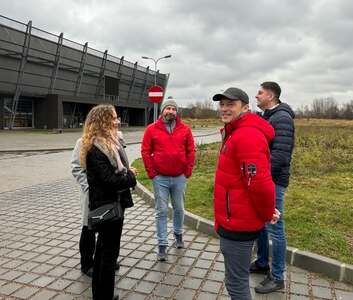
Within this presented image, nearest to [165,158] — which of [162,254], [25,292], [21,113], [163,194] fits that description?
[163,194]

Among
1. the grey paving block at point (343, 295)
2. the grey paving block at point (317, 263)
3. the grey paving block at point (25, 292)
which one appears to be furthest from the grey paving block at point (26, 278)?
the grey paving block at point (343, 295)

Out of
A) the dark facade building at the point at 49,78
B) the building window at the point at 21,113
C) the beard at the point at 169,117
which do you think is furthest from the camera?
the building window at the point at 21,113

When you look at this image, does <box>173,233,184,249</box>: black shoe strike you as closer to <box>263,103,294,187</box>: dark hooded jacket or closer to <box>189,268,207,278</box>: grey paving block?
<box>189,268,207,278</box>: grey paving block

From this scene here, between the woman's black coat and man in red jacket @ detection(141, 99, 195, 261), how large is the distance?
1259mm

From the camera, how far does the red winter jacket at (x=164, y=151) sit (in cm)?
461

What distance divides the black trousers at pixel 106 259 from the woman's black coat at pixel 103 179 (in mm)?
240

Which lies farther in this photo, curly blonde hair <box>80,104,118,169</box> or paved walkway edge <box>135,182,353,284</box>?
paved walkway edge <box>135,182,353,284</box>

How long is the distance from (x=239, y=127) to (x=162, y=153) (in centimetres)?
207

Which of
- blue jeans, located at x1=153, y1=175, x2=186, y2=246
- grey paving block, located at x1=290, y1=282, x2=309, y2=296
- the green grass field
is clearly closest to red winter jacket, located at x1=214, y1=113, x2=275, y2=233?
grey paving block, located at x1=290, y1=282, x2=309, y2=296

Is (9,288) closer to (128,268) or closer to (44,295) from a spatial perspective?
(44,295)

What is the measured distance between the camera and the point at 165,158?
4594mm

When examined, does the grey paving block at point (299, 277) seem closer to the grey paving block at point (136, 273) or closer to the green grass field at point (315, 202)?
the green grass field at point (315, 202)

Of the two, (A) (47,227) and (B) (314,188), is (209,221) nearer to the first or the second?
(A) (47,227)

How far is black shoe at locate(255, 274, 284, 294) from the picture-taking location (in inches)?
148
